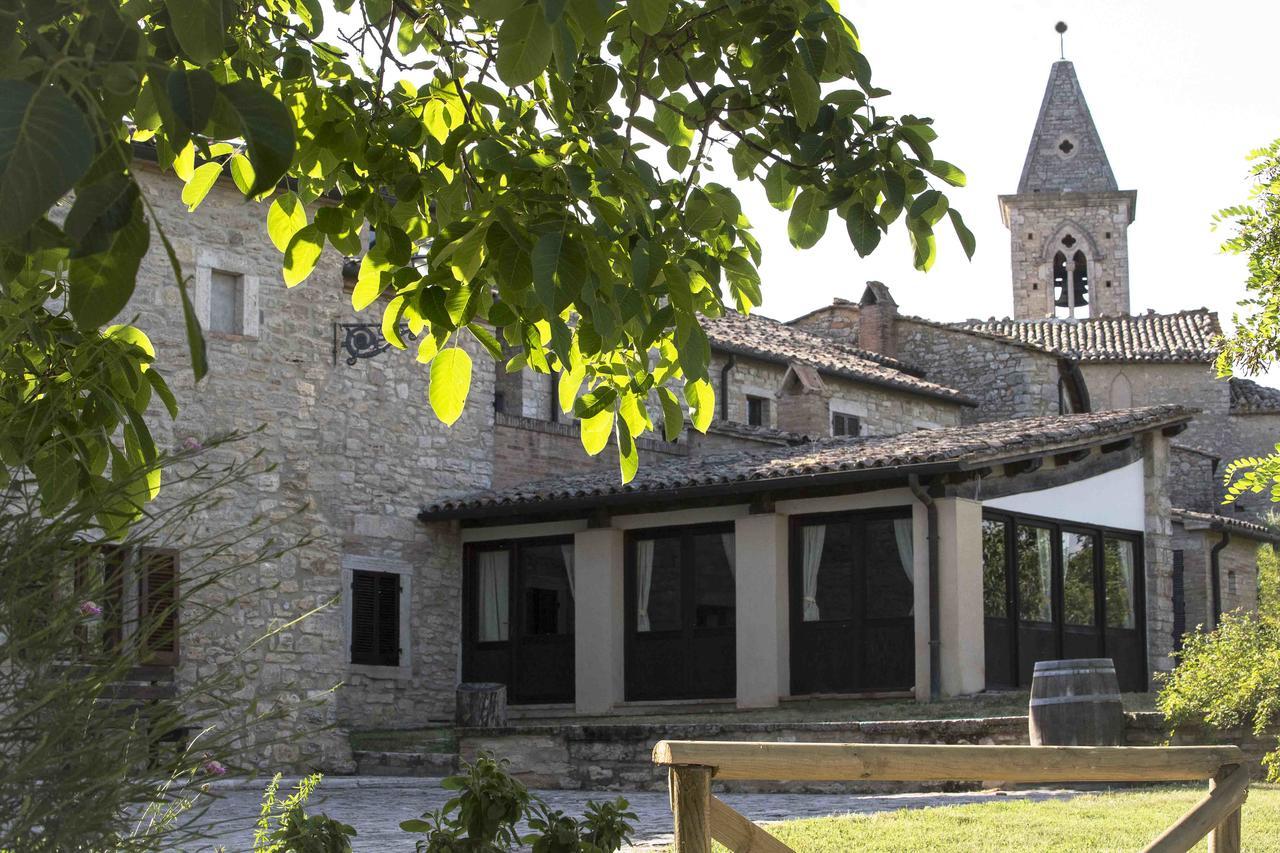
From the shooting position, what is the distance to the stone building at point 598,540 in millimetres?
15703

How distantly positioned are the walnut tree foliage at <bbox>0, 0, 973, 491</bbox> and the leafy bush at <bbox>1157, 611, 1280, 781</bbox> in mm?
7185

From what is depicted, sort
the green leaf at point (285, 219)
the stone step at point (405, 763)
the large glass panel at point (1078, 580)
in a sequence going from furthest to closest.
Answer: the large glass panel at point (1078, 580)
the stone step at point (405, 763)
the green leaf at point (285, 219)

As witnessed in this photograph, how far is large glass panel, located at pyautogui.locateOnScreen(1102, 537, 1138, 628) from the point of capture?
58.9 feet

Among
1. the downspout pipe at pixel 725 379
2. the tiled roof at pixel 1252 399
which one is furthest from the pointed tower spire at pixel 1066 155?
the downspout pipe at pixel 725 379

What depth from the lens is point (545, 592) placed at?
18.7 metres

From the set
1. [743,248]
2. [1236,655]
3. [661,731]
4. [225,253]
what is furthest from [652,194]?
[225,253]

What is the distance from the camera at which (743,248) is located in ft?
16.6

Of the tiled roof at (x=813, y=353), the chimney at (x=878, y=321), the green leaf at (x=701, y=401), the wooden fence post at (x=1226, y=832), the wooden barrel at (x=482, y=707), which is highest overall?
the chimney at (x=878, y=321)

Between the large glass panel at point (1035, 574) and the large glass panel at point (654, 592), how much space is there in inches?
144

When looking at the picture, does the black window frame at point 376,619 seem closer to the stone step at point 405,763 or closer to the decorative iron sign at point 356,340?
the stone step at point 405,763

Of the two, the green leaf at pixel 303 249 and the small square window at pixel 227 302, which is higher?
the small square window at pixel 227 302

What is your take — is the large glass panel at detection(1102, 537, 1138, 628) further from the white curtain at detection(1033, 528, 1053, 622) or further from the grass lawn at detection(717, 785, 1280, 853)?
the grass lawn at detection(717, 785, 1280, 853)

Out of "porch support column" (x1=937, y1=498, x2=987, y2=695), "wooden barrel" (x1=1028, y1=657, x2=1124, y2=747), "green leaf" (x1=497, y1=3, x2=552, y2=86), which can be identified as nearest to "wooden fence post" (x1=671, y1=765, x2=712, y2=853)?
"green leaf" (x1=497, y1=3, x2=552, y2=86)

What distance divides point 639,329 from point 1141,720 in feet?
28.5
